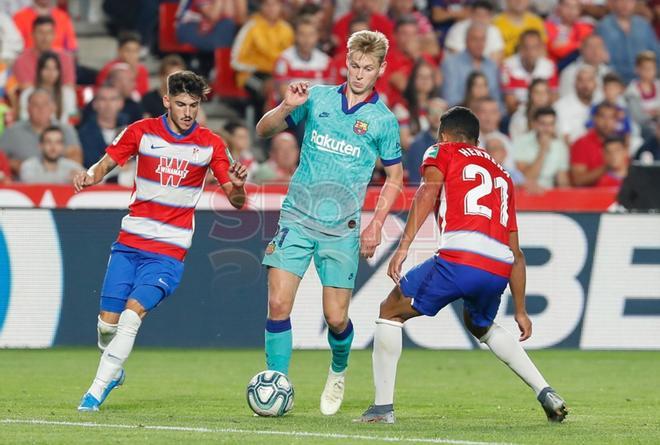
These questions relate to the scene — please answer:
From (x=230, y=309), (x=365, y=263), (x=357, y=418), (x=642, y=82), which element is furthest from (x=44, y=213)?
(x=642, y=82)

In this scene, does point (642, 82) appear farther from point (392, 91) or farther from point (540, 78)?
point (392, 91)

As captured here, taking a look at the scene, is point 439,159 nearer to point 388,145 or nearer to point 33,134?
point 388,145

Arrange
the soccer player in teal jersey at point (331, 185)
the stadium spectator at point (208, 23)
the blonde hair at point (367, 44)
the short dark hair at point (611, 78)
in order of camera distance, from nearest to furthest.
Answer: the blonde hair at point (367, 44), the soccer player in teal jersey at point (331, 185), the stadium spectator at point (208, 23), the short dark hair at point (611, 78)

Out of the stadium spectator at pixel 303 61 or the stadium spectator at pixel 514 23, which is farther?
the stadium spectator at pixel 514 23

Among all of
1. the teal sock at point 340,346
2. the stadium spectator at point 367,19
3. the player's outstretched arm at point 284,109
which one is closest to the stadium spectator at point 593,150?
the stadium spectator at point 367,19

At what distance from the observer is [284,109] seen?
8219 mm

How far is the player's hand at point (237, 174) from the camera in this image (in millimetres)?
8555

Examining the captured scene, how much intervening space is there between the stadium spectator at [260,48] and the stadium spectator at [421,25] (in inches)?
67.6

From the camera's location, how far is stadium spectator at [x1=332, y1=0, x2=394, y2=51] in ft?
59.2

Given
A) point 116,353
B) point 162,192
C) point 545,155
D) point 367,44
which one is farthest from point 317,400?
point 545,155

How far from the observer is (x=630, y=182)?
48.8 feet

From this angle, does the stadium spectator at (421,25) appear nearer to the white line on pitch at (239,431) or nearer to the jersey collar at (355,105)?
the jersey collar at (355,105)

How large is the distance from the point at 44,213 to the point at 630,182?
6.24 m

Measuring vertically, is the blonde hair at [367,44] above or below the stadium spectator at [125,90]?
above
